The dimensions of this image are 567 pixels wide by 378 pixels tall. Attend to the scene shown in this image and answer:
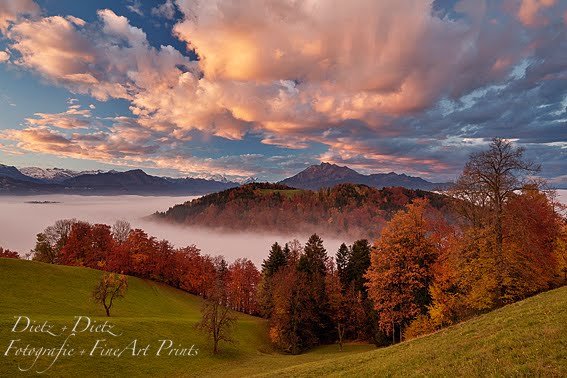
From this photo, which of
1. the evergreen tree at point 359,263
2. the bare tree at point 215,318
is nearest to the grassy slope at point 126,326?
the bare tree at point 215,318

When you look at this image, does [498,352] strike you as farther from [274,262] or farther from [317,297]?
[274,262]

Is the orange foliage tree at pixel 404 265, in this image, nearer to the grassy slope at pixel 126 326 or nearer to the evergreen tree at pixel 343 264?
the grassy slope at pixel 126 326

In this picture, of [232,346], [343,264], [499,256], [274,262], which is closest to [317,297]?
[343,264]

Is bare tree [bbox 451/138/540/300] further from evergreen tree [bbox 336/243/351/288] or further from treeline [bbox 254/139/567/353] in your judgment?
evergreen tree [bbox 336/243/351/288]

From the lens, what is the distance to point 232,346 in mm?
55094

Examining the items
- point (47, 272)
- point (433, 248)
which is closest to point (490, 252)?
point (433, 248)

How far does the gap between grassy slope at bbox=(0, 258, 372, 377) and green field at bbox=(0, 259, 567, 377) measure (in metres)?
0.15

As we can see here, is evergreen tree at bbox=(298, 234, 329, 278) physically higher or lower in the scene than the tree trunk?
lower

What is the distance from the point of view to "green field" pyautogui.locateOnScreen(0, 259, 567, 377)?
14.6m

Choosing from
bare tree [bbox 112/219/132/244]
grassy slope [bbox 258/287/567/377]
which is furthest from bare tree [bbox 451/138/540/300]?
bare tree [bbox 112/219/132/244]

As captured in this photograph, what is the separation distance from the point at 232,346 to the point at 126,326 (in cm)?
1843

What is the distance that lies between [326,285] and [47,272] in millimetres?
65563

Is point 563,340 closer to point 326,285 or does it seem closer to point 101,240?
point 326,285

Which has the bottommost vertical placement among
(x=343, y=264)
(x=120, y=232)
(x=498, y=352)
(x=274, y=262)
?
(x=274, y=262)
